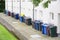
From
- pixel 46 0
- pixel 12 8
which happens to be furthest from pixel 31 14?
pixel 46 0

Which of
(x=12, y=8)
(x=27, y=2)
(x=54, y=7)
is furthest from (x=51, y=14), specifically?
(x=12, y=8)

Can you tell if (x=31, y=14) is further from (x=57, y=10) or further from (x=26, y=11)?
(x=57, y=10)

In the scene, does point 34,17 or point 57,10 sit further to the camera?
point 34,17

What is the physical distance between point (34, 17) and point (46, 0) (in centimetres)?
1788

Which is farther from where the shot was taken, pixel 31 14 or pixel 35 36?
pixel 31 14

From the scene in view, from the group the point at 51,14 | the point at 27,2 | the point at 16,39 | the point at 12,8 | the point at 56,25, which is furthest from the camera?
the point at 12,8

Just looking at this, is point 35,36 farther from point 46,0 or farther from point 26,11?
point 26,11

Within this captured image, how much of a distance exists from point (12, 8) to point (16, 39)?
25086 millimetres

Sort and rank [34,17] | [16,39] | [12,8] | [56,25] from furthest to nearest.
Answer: [12,8] → [34,17] → [56,25] → [16,39]

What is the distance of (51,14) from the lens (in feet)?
81.6

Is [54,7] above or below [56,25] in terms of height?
above

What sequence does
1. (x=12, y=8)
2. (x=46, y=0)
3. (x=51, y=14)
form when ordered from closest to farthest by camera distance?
(x=46, y=0) → (x=51, y=14) → (x=12, y=8)

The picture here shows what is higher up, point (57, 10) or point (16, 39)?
point (57, 10)

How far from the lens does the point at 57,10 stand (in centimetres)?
2316
